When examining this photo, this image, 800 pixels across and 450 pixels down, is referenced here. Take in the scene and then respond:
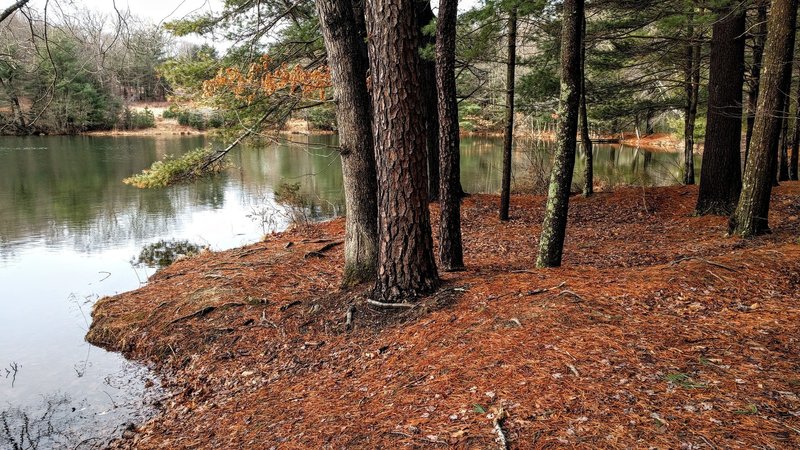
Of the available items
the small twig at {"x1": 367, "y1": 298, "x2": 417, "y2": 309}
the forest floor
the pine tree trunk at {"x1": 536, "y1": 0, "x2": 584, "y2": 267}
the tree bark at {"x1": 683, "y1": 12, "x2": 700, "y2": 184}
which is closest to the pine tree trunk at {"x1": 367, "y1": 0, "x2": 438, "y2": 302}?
the small twig at {"x1": 367, "y1": 298, "x2": 417, "y2": 309}

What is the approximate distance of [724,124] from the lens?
8625mm

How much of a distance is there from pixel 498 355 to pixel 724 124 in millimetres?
7578

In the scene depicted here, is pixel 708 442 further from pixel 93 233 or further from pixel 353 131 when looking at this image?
pixel 93 233

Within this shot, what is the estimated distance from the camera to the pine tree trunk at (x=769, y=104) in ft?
18.2

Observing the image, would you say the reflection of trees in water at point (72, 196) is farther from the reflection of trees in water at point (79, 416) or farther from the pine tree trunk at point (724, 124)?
the pine tree trunk at point (724, 124)

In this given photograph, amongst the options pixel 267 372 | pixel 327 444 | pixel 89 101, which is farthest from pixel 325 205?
pixel 89 101

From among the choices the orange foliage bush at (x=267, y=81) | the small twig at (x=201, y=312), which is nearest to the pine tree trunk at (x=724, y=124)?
the orange foliage bush at (x=267, y=81)

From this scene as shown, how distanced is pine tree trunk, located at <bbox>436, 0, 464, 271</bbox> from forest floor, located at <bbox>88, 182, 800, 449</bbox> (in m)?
0.46

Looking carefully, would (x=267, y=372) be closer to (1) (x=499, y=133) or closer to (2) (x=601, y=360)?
(2) (x=601, y=360)

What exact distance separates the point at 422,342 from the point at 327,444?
1.27 metres

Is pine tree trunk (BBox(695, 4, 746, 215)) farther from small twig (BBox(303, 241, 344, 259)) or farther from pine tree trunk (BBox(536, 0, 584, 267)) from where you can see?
small twig (BBox(303, 241, 344, 259))

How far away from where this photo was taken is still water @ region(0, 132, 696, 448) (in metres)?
5.25

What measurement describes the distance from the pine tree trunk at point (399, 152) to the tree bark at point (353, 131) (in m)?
0.98

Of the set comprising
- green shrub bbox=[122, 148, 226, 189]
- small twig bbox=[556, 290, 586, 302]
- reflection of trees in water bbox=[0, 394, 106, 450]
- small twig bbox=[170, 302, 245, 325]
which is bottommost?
reflection of trees in water bbox=[0, 394, 106, 450]
